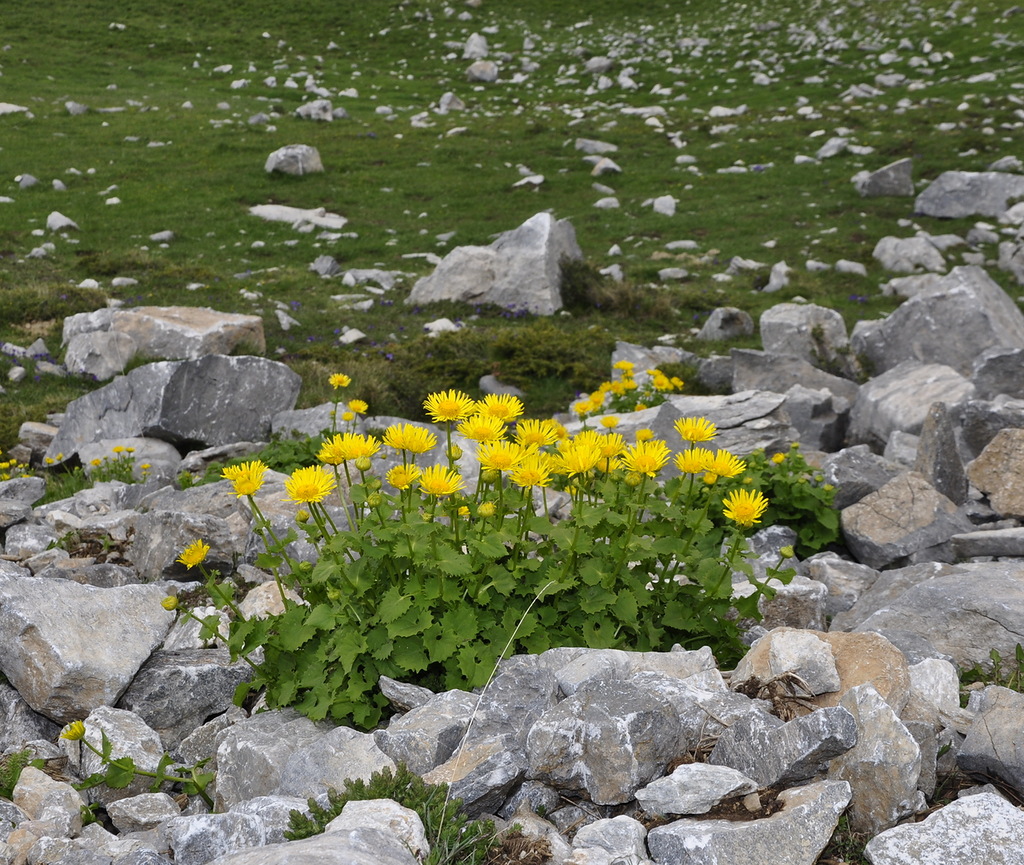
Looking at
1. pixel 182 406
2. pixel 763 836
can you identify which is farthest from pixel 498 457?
pixel 182 406

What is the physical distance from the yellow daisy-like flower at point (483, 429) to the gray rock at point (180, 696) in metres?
1.81

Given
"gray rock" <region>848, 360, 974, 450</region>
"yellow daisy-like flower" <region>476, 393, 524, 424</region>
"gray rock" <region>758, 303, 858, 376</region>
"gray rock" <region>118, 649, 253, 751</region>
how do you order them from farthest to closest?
"gray rock" <region>758, 303, 858, 376</region> < "gray rock" <region>848, 360, 974, 450</region> < "gray rock" <region>118, 649, 253, 751</region> < "yellow daisy-like flower" <region>476, 393, 524, 424</region>

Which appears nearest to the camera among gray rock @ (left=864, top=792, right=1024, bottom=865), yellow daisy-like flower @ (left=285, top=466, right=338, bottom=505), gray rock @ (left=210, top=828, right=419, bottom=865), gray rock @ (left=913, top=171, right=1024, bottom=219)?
gray rock @ (left=210, top=828, right=419, bottom=865)

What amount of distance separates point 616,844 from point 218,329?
38.0 ft

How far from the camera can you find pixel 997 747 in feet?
10.7

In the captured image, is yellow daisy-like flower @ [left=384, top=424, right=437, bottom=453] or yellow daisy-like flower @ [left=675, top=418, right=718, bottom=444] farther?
yellow daisy-like flower @ [left=675, top=418, right=718, bottom=444]

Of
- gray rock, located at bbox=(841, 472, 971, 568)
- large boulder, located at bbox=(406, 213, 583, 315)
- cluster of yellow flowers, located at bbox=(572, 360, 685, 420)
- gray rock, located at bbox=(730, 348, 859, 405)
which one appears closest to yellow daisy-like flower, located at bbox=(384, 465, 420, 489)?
gray rock, located at bbox=(841, 472, 971, 568)

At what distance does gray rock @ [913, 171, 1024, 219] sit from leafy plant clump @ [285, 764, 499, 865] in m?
21.3

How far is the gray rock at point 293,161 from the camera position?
23.5 metres

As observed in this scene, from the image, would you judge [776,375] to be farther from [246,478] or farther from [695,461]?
[246,478]

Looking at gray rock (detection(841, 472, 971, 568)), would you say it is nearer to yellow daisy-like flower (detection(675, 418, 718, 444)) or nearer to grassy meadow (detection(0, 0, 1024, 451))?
yellow daisy-like flower (detection(675, 418, 718, 444))

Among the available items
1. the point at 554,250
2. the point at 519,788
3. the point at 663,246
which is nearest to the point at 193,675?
the point at 519,788

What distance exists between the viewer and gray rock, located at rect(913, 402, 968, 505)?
7660mm

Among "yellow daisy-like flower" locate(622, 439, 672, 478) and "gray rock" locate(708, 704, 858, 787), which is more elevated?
"yellow daisy-like flower" locate(622, 439, 672, 478)
